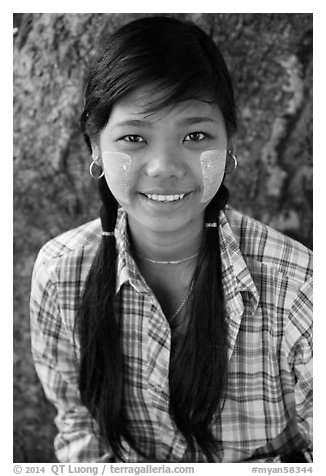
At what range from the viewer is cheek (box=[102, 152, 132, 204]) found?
1176 millimetres

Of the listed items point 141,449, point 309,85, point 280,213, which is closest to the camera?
point 141,449

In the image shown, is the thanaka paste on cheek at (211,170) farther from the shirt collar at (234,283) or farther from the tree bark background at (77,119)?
the tree bark background at (77,119)

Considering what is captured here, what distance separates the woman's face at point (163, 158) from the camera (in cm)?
113

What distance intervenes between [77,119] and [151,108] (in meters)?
0.63

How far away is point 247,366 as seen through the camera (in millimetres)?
1380

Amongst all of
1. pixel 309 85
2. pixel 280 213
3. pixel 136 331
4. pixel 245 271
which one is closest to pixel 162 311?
pixel 136 331

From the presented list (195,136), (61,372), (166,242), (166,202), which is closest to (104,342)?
(61,372)

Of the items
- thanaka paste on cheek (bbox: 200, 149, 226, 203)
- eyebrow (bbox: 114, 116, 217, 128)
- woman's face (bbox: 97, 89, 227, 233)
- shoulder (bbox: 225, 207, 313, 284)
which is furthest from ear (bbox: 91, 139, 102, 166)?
shoulder (bbox: 225, 207, 313, 284)

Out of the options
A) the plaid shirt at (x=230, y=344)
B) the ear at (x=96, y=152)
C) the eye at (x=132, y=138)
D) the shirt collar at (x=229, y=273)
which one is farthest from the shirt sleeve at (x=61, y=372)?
the eye at (x=132, y=138)

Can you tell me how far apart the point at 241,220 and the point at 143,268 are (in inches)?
10.1

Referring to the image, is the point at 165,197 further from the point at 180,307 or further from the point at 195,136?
the point at 180,307

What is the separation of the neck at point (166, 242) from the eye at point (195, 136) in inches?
8.6
